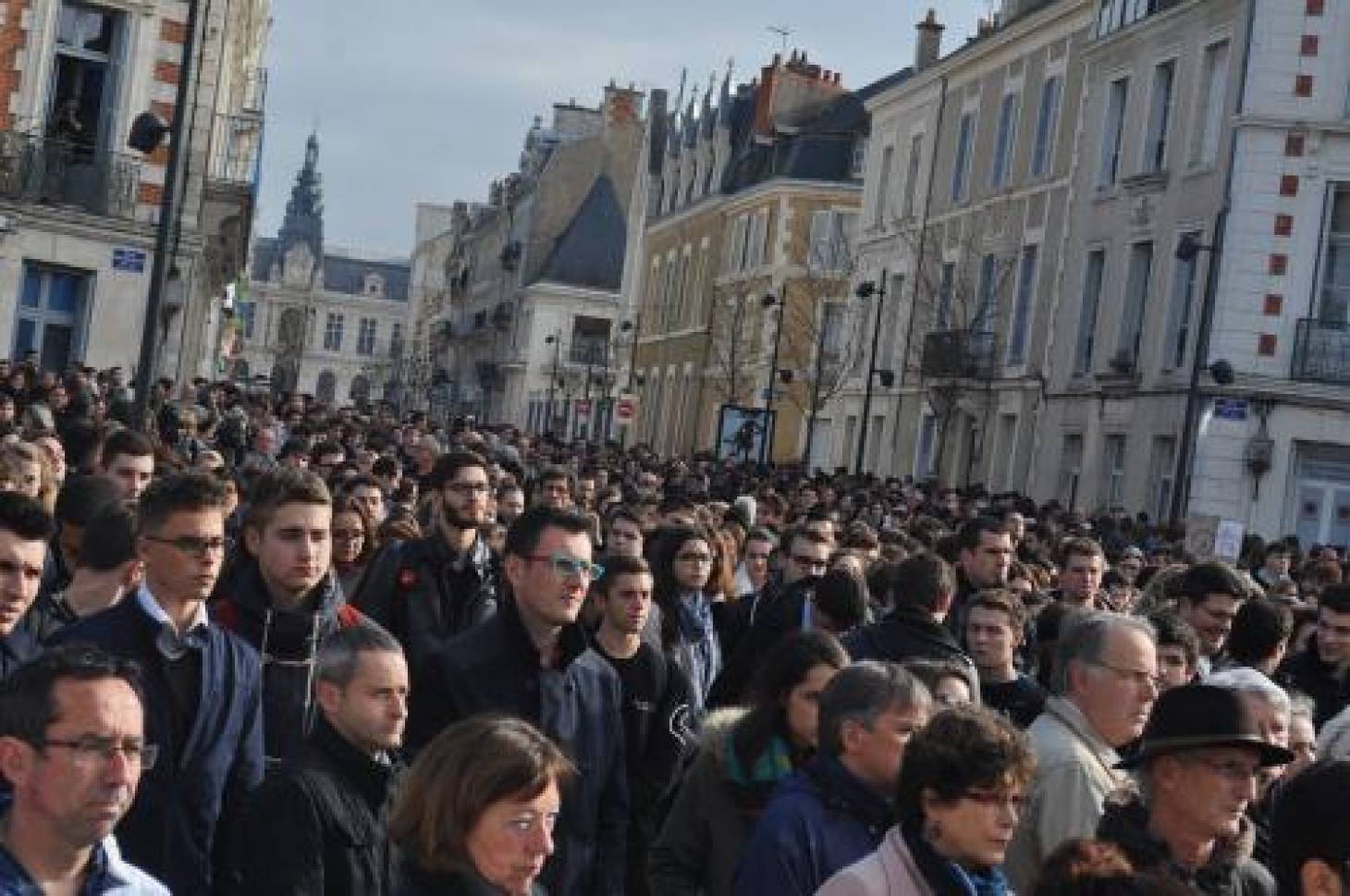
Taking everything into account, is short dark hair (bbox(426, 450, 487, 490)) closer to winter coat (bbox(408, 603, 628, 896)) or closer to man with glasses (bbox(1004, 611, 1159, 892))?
winter coat (bbox(408, 603, 628, 896))

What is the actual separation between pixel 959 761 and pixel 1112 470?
33297 mm

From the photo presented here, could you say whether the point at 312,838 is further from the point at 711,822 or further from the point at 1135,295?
the point at 1135,295

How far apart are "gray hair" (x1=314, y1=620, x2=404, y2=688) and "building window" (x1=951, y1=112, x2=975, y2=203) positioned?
139ft

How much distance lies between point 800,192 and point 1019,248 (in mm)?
21436

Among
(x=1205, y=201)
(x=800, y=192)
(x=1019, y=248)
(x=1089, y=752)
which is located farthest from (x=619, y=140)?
(x=1089, y=752)

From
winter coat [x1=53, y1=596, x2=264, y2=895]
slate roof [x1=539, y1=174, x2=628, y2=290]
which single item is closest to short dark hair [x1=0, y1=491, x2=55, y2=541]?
winter coat [x1=53, y1=596, x2=264, y2=895]

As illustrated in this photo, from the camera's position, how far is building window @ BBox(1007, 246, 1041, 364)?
44.4 m

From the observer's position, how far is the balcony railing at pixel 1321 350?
35.8 metres

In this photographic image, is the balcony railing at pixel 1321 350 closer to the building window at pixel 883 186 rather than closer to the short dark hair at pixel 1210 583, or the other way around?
the building window at pixel 883 186

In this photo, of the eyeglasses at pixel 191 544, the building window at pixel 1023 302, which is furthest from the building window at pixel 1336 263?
the eyeglasses at pixel 191 544

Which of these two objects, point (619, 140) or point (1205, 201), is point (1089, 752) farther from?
point (619, 140)

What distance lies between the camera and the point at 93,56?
39031 millimetres

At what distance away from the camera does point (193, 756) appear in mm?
7609

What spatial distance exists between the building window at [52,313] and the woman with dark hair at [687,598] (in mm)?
26103
